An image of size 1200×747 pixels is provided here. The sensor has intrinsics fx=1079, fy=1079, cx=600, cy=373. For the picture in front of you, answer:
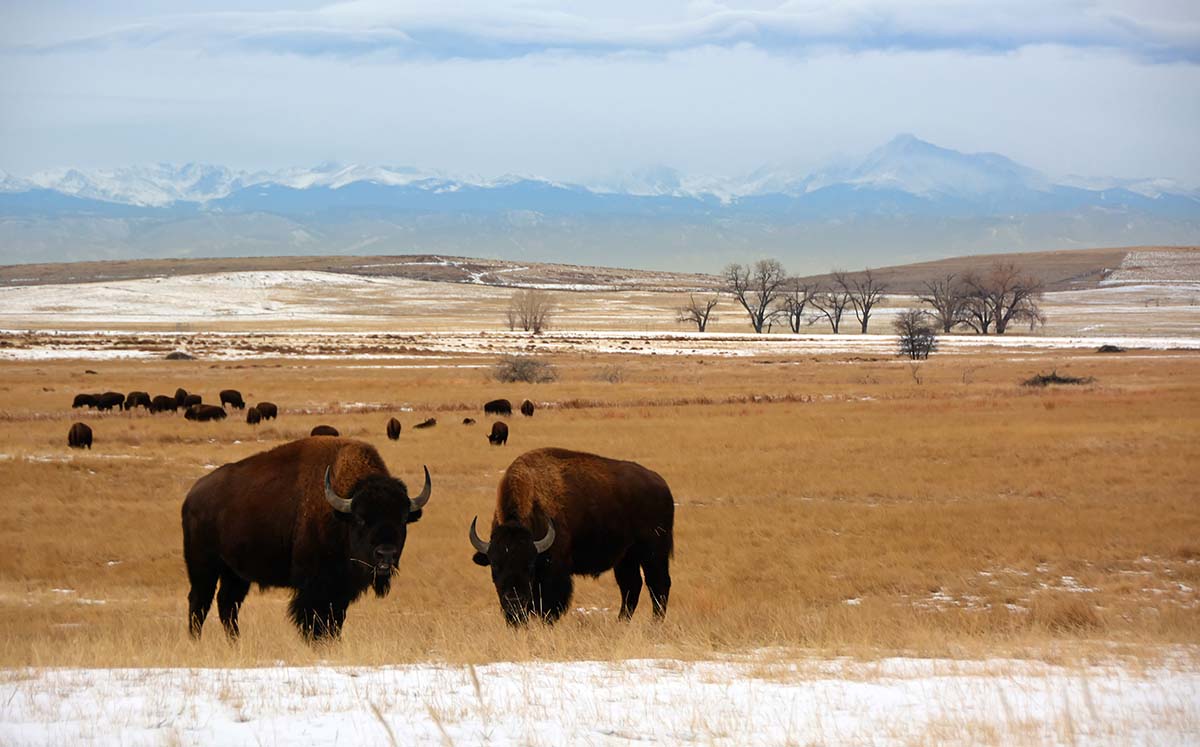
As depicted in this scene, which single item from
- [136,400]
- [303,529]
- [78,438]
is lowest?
[136,400]

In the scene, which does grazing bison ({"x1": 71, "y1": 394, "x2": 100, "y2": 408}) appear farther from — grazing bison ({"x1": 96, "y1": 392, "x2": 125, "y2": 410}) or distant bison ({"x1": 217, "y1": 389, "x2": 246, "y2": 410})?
distant bison ({"x1": 217, "y1": 389, "x2": 246, "y2": 410})

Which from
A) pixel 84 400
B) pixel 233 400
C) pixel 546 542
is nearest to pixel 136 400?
pixel 84 400

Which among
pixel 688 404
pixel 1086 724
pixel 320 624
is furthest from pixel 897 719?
pixel 688 404

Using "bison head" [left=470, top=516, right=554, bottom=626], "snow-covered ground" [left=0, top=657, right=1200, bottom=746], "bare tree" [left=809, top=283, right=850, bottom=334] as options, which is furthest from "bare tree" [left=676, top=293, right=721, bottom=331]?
"snow-covered ground" [left=0, top=657, right=1200, bottom=746]

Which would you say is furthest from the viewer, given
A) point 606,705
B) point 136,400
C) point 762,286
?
point 762,286

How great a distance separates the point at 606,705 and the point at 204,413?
85.1 feet

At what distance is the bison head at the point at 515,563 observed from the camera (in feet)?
31.7

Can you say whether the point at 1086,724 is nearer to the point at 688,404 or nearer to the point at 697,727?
the point at 697,727

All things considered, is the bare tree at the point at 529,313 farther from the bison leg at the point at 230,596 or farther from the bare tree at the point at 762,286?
the bison leg at the point at 230,596

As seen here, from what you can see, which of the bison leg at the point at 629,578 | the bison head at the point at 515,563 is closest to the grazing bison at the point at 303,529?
the bison head at the point at 515,563

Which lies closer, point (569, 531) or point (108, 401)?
point (569, 531)

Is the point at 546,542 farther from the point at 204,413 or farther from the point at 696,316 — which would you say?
the point at 696,316

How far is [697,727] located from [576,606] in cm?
682

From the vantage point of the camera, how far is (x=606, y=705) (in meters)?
6.41
